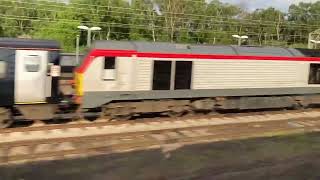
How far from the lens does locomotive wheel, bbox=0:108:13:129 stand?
15633 mm

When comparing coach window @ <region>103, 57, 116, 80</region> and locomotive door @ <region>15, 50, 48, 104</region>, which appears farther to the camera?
coach window @ <region>103, 57, 116, 80</region>

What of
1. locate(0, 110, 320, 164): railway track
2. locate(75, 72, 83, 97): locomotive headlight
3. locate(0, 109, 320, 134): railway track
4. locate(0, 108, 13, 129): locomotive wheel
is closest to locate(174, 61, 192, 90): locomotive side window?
locate(0, 109, 320, 134): railway track

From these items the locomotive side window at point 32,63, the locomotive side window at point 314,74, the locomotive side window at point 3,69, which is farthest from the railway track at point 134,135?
the locomotive side window at point 314,74

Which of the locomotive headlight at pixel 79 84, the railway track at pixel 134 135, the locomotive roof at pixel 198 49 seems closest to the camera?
the railway track at pixel 134 135

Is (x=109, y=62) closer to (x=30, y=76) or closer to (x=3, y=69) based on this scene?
(x=30, y=76)

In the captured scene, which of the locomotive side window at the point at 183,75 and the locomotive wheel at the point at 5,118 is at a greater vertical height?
the locomotive side window at the point at 183,75

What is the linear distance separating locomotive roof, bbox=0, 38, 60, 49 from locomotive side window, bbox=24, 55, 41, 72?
343 millimetres

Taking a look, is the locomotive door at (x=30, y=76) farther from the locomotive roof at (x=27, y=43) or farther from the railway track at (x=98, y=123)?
the railway track at (x=98, y=123)

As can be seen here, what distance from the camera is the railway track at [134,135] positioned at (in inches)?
505

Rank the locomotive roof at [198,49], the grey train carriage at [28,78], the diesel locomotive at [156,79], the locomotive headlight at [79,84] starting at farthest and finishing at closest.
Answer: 1. the locomotive roof at [198,49]
2. the locomotive headlight at [79,84]
3. the diesel locomotive at [156,79]
4. the grey train carriage at [28,78]

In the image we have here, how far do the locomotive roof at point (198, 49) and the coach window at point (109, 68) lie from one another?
41 cm

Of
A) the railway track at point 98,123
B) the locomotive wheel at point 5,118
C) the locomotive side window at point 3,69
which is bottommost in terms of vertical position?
the railway track at point 98,123

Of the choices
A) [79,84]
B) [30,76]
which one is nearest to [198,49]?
[79,84]

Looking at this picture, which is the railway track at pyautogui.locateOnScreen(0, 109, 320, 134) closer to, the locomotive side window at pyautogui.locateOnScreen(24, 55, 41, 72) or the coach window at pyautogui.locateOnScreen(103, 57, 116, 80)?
the coach window at pyautogui.locateOnScreen(103, 57, 116, 80)
